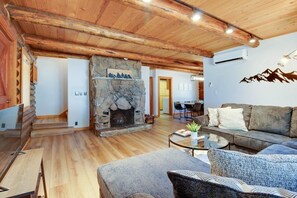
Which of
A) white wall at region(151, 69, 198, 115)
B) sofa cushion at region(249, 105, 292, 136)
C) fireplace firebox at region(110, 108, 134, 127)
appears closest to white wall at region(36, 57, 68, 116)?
fireplace firebox at region(110, 108, 134, 127)

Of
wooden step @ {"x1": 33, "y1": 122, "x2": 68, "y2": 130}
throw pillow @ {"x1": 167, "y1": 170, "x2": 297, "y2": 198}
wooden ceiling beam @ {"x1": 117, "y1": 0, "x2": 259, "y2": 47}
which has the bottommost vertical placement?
wooden step @ {"x1": 33, "y1": 122, "x2": 68, "y2": 130}

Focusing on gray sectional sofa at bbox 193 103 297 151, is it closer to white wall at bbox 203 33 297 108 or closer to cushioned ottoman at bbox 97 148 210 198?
white wall at bbox 203 33 297 108

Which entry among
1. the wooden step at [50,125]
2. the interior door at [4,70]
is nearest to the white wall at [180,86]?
the wooden step at [50,125]

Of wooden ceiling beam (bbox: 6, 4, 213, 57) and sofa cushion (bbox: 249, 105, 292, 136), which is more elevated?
wooden ceiling beam (bbox: 6, 4, 213, 57)

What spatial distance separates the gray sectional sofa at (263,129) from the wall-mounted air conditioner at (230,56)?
1381 mm

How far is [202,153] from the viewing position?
9.25 ft

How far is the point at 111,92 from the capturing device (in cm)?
472

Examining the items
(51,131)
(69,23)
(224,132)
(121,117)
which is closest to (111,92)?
(121,117)

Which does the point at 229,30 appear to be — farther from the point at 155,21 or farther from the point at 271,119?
the point at 271,119

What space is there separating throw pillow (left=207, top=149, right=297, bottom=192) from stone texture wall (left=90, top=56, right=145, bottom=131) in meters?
4.12

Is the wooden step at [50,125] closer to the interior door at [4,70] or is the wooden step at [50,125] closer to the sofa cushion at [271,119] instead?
the interior door at [4,70]

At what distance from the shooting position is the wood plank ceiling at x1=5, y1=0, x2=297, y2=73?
6.91 ft

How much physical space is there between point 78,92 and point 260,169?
5029 mm

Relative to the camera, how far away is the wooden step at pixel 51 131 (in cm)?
407
